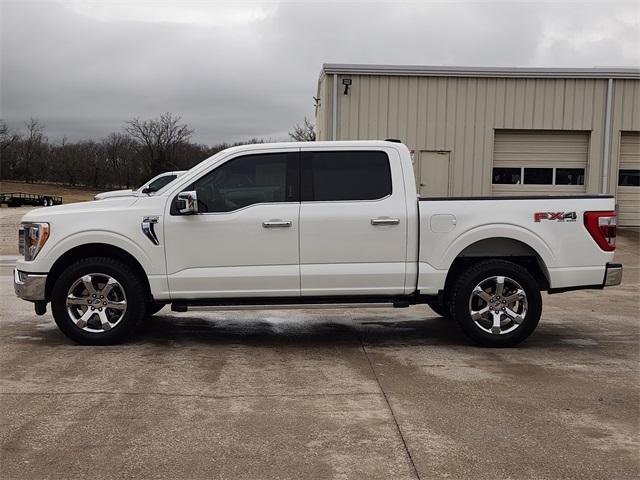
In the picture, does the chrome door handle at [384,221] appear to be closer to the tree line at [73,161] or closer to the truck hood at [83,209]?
the truck hood at [83,209]

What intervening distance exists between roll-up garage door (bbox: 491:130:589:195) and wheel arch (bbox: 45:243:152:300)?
46.4 feet

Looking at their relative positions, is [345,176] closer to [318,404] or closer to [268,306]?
[268,306]

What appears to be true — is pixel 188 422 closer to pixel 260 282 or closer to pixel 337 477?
pixel 337 477

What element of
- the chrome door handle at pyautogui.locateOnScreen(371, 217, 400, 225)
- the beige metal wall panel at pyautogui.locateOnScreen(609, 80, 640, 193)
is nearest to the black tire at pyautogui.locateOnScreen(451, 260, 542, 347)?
the chrome door handle at pyautogui.locateOnScreen(371, 217, 400, 225)

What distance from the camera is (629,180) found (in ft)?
64.3

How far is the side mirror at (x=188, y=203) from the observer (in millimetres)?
6283

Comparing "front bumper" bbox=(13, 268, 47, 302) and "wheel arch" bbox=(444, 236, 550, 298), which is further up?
"wheel arch" bbox=(444, 236, 550, 298)

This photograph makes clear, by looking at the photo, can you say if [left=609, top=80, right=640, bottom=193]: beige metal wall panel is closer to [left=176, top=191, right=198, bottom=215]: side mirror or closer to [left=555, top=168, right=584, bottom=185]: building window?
[left=555, top=168, right=584, bottom=185]: building window

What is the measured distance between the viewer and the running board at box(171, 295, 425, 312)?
6500 mm

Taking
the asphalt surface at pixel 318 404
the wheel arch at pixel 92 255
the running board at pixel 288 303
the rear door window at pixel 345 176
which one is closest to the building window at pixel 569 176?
the asphalt surface at pixel 318 404

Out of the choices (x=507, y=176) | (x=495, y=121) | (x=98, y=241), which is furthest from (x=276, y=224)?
(x=507, y=176)

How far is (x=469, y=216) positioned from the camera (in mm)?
6520

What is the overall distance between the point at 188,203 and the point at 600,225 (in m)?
4.10

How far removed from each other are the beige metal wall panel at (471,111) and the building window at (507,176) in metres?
0.38
